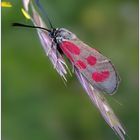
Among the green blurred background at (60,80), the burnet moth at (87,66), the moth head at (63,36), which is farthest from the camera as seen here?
the green blurred background at (60,80)

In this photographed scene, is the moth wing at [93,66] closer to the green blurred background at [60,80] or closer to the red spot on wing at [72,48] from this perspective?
the red spot on wing at [72,48]

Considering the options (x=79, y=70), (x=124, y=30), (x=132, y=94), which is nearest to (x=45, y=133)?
(x=132, y=94)

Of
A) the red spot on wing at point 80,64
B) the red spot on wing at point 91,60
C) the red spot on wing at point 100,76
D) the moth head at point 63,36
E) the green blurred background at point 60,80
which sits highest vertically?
the moth head at point 63,36

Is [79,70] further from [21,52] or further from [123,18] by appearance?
Answer: [123,18]

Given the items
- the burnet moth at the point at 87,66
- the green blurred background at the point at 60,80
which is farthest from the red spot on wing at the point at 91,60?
the green blurred background at the point at 60,80

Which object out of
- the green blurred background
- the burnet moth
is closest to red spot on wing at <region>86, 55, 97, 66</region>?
the burnet moth

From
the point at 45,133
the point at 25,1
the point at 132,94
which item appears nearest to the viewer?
the point at 25,1

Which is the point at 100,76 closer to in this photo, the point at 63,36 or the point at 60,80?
the point at 63,36

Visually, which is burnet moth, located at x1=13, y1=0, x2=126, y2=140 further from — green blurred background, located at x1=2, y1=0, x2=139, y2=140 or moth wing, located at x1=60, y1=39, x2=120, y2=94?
green blurred background, located at x1=2, y1=0, x2=139, y2=140
